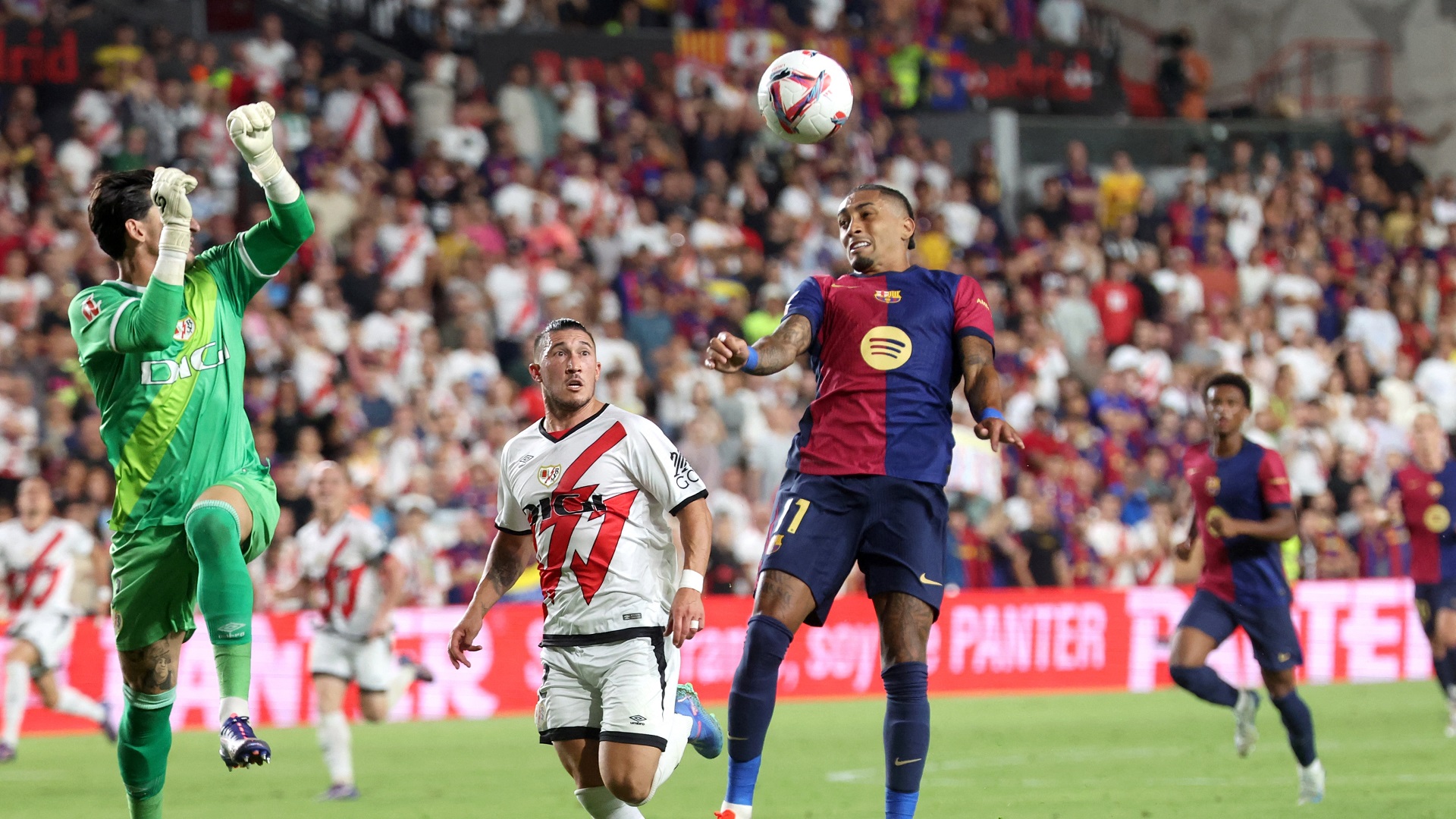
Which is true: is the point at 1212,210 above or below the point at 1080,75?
below

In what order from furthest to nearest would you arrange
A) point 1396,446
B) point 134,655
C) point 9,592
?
point 1396,446 → point 9,592 → point 134,655

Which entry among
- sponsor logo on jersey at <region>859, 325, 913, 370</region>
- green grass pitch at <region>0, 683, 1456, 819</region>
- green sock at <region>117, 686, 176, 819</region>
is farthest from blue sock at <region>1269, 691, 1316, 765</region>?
green sock at <region>117, 686, 176, 819</region>

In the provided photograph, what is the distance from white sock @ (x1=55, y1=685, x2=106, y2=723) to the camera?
13.3 meters

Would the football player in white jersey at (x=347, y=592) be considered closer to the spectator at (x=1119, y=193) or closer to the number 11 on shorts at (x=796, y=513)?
the number 11 on shorts at (x=796, y=513)

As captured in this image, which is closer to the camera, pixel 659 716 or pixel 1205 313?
pixel 659 716

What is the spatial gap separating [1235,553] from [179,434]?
6.53 m

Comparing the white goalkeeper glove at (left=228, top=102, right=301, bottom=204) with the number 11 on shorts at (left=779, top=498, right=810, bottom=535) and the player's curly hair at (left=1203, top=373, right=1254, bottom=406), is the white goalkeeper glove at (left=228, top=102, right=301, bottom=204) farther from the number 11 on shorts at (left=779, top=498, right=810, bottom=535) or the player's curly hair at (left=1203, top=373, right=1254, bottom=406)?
the player's curly hair at (left=1203, top=373, right=1254, bottom=406)

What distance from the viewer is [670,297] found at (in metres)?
19.3

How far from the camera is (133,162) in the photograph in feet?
56.8

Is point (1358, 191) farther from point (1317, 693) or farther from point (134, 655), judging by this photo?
point (134, 655)

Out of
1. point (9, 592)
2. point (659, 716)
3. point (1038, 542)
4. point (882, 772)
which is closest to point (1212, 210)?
point (1038, 542)

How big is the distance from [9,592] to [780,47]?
13.3m

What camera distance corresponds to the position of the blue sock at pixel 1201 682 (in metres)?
10.5

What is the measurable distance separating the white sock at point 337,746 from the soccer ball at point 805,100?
16.9ft
